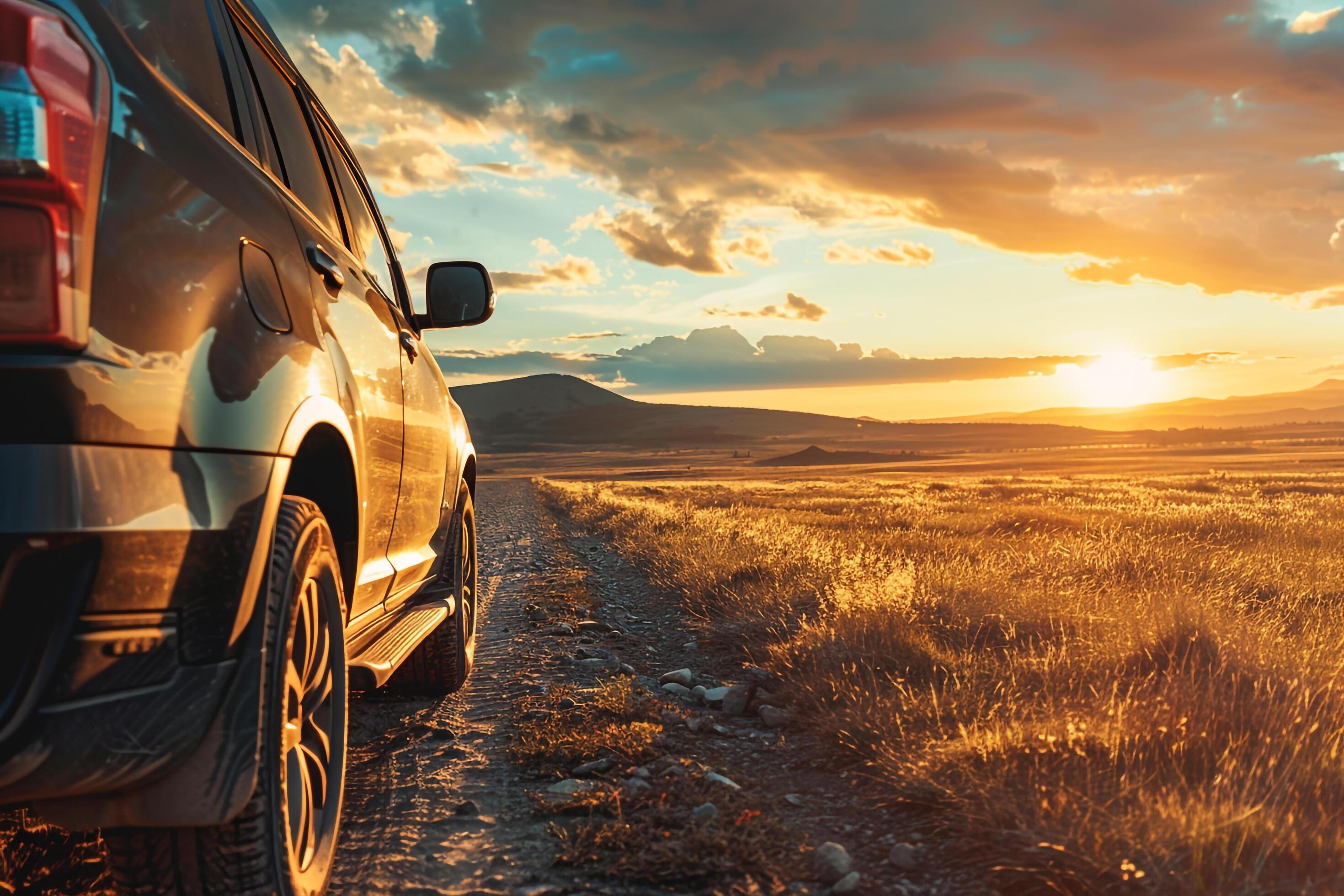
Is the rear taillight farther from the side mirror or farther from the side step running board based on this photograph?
the side mirror

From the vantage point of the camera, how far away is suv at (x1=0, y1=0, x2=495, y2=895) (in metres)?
1.34

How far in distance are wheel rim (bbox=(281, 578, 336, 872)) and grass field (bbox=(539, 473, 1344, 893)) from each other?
1880 mm

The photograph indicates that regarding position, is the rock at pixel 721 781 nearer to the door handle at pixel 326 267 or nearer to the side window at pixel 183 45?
the door handle at pixel 326 267

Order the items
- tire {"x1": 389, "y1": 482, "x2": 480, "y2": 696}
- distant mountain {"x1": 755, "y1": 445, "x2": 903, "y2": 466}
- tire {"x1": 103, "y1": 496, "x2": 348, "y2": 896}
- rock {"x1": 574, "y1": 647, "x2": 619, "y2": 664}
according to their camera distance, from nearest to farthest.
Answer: tire {"x1": 103, "y1": 496, "x2": 348, "y2": 896} → tire {"x1": 389, "y1": 482, "x2": 480, "y2": 696} → rock {"x1": 574, "y1": 647, "x2": 619, "y2": 664} → distant mountain {"x1": 755, "y1": 445, "x2": 903, "y2": 466}

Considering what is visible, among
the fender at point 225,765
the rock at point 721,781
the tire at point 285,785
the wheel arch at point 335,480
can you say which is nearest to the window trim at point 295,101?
the wheel arch at point 335,480

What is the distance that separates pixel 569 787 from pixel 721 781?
57 cm

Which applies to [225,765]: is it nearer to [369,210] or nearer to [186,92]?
[186,92]

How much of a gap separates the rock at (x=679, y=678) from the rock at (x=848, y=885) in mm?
2355

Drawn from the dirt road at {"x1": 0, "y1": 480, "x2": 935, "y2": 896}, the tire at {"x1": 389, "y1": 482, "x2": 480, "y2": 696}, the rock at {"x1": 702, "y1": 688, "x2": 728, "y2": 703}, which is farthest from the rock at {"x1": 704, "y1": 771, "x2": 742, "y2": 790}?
the tire at {"x1": 389, "y1": 482, "x2": 480, "y2": 696}

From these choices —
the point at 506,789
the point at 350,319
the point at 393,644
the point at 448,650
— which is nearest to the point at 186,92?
the point at 350,319

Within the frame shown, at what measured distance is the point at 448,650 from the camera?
4543mm

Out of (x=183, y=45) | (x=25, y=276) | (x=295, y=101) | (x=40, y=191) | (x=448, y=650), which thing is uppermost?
(x=295, y=101)

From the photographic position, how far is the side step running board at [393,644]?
8.51 ft

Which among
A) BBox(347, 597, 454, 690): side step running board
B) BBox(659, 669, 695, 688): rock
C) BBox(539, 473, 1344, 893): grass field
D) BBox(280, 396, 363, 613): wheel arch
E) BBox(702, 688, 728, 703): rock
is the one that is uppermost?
BBox(280, 396, 363, 613): wheel arch
